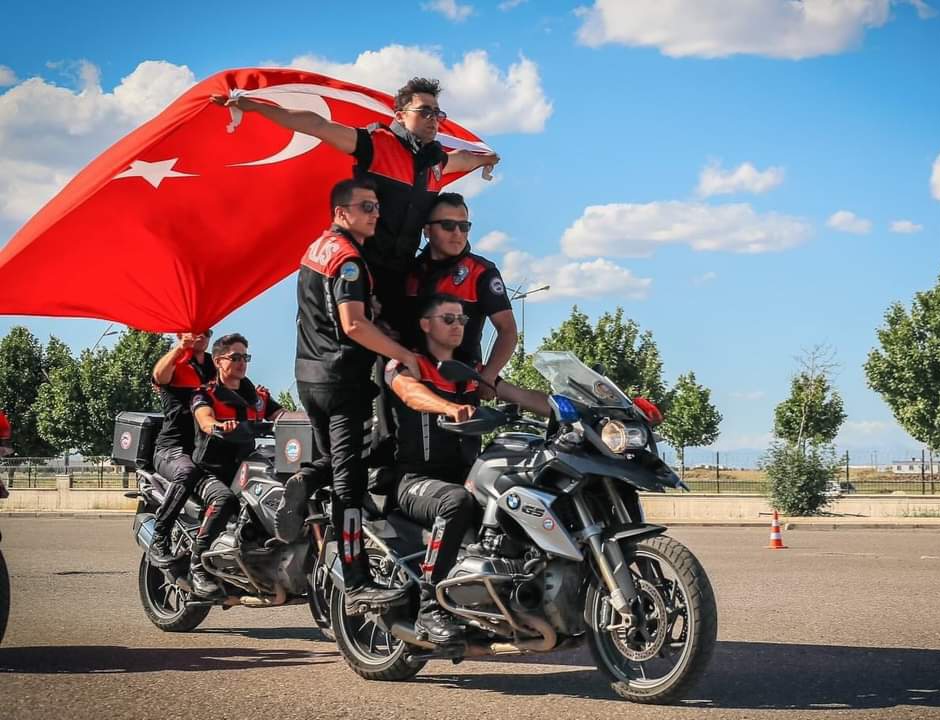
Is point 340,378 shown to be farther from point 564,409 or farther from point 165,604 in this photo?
point 165,604

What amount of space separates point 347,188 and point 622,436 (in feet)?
6.86

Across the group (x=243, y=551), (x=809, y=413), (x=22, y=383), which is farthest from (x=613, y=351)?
(x=243, y=551)

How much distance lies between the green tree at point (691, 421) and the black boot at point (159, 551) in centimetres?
5548

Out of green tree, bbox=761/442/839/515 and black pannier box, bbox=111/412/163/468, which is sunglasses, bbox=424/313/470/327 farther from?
green tree, bbox=761/442/839/515

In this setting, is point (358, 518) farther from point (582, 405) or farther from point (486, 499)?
point (582, 405)

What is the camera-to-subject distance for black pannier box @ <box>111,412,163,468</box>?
362 inches

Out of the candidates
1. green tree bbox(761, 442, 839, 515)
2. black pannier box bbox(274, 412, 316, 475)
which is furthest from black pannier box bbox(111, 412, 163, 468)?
green tree bbox(761, 442, 839, 515)

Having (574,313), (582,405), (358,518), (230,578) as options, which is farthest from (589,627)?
(574,313)

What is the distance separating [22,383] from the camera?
250ft

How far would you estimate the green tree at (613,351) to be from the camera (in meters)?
52.8

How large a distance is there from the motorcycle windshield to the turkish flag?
9.08 feet

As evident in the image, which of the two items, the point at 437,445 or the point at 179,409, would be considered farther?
the point at 179,409

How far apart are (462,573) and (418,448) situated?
783 millimetres

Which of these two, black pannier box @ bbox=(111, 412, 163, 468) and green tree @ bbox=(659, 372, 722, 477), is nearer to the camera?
black pannier box @ bbox=(111, 412, 163, 468)
